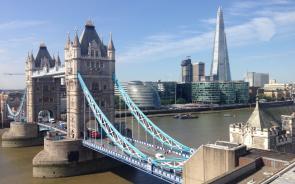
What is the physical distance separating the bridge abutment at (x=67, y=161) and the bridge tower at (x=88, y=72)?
3.54 metres

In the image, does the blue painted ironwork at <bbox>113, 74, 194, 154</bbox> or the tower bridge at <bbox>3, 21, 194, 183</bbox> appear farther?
the tower bridge at <bbox>3, 21, 194, 183</bbox>

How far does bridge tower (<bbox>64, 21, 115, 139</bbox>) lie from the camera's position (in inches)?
1740

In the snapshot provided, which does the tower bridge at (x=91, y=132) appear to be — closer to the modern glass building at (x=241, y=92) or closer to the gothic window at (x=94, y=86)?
the gothic window at (x=94, y=86)

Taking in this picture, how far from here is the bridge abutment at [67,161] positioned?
38.9 metres

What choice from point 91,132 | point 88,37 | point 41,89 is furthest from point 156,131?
point 41,89

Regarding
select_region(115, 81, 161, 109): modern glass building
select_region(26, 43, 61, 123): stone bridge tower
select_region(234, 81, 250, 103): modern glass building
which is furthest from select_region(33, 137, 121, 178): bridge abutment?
select_region(234, 81, 250, 103): modern glass building

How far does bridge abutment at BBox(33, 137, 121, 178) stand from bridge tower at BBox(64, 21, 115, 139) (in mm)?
3539

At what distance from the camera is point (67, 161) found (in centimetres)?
3969

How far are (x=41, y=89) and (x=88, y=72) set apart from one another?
23674 millimetres

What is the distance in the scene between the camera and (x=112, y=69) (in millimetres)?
46969

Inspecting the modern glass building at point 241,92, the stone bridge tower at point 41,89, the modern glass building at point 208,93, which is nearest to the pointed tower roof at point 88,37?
the stone bridge tower at point 41,89

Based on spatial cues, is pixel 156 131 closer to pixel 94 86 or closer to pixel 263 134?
pixel 94 86

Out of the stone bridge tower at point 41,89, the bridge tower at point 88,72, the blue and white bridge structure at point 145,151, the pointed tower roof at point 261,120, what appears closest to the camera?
the blue and white bridge structure at point 145,151

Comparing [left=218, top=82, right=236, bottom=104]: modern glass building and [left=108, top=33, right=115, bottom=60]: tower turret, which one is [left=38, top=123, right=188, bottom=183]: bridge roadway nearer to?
[left=108, top=33, right=115, bottom=60]: tower turret
